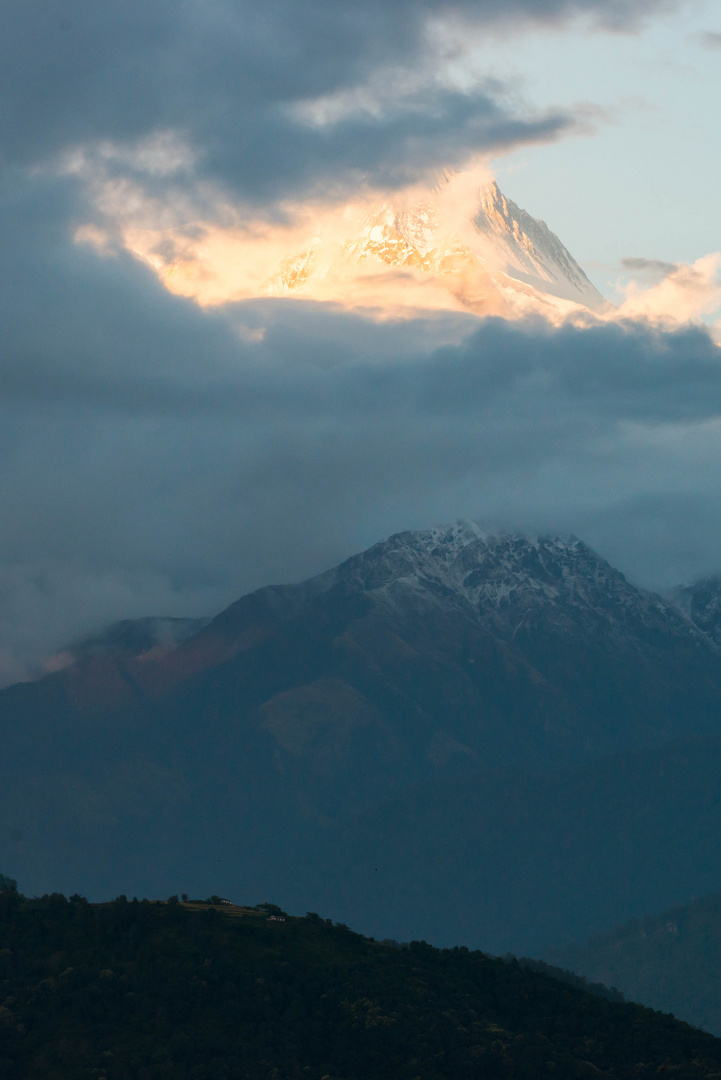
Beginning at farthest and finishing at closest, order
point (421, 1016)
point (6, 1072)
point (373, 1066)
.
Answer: point (421, 1016) → point (373, 1066) → point (6, 1072)

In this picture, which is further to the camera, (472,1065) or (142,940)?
(142,940)

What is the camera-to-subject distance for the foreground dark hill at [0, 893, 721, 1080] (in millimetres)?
173750

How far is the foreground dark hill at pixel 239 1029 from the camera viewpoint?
17375 cm

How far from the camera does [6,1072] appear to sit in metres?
168

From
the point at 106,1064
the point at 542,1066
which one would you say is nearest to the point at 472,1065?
the point at 542,1066

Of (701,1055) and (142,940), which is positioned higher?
(142,940)

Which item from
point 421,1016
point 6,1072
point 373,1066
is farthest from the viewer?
point 421,1016

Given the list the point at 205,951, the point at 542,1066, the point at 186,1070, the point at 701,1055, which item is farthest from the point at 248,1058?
the point at 701,1055

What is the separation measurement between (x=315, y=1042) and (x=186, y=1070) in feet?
63.2

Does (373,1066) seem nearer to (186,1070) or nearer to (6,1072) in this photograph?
(186,1070)

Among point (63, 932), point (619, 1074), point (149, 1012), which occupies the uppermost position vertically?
point (63, 932)

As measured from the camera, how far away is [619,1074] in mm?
183375

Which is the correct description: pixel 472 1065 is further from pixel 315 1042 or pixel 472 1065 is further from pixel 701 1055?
pixel 701 1055

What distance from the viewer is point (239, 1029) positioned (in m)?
184
